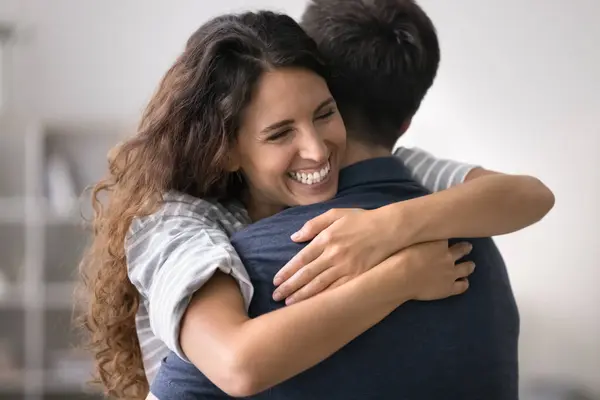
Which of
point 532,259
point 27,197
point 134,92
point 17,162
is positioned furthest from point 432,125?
point 17,162

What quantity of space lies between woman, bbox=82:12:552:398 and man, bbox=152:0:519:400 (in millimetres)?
37

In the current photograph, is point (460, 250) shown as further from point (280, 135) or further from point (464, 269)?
point (280, 135)

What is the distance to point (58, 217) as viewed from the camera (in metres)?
3.26

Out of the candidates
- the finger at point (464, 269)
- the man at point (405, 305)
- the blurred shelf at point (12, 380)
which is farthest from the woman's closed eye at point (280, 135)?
the blurred shelf at point (12, 380)

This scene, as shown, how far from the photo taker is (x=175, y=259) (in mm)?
1037

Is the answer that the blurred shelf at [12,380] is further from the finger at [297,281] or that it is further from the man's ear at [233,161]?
the finger at [297,281]

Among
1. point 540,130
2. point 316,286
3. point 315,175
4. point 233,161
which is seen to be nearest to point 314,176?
point 315,175

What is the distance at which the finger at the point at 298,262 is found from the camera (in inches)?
40.1

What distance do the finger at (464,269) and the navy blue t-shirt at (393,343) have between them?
0.01 m

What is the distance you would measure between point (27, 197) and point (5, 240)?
13.2 inches

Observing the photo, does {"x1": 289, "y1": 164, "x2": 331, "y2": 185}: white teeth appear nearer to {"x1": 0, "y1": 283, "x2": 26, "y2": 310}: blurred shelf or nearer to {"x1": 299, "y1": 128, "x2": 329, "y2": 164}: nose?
{"x1": 299, "y1": 128, "x2": 329, "y2": 164}: nose

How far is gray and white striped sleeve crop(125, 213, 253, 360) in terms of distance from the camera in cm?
97

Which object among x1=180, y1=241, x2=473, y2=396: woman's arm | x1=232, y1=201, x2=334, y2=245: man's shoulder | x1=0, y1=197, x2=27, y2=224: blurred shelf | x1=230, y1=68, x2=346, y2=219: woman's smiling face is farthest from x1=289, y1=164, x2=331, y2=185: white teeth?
x1=0, y1=197, x2=27, y2=224: blurred shelf

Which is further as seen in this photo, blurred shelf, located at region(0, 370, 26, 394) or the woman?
blurred shelf, located at region(0, 370, 26, 394)
